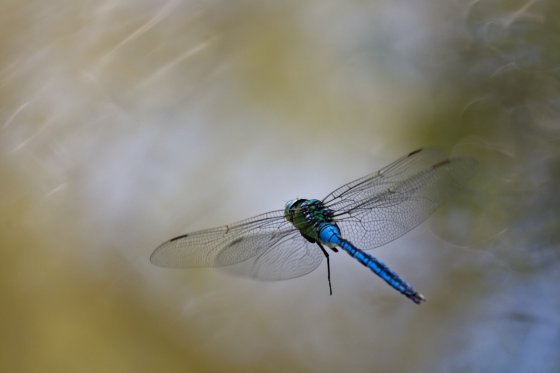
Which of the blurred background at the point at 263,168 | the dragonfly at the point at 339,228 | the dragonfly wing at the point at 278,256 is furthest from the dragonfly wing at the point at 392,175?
the blurred background at the point at 263,168

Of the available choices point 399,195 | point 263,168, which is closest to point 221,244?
point 399,195

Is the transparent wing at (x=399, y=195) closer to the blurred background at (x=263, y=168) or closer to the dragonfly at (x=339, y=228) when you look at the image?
the dragonfly at (x=339, y=228)

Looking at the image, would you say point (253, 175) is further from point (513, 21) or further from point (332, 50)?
point (513, 21)

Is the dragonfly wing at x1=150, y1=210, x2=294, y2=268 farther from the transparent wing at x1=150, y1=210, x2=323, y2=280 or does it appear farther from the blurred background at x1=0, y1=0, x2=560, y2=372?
the blurred background at x1=0, y1=0, x2=560, y2=372

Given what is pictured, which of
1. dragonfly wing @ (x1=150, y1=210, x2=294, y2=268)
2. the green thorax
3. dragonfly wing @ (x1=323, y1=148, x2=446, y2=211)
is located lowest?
dragonfly wing @ (x1=150, y1=210, x2=294, y2=268)

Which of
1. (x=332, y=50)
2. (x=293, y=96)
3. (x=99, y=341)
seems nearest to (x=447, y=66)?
(x=332, y=50)

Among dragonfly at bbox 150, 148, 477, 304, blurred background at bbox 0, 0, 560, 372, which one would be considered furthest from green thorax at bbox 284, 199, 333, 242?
blurred background at bbox 0, 0, 560, 372

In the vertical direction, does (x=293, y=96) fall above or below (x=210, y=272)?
above
